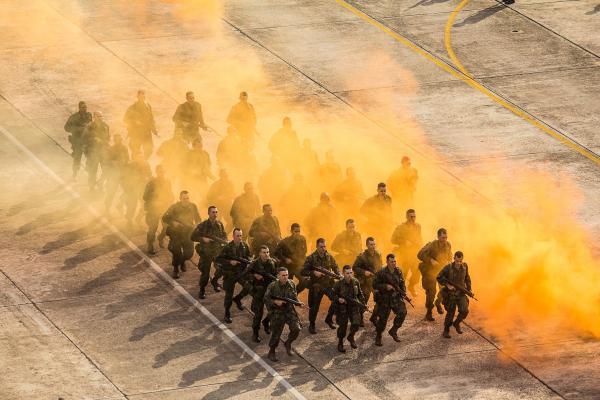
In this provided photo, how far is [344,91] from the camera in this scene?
4291 cm

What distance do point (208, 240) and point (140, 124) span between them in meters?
7.05

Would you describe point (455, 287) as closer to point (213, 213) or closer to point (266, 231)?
point (266, 231)

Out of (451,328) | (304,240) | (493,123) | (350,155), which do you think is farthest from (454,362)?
(493,123)

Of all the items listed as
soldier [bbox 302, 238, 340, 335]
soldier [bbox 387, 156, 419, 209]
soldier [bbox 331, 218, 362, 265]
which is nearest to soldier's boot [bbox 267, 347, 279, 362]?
soldier [bbox 302, 238, 340, 335]

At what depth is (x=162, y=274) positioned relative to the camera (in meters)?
31.9

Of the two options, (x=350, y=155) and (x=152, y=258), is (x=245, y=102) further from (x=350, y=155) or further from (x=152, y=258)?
(x=152, y=258)

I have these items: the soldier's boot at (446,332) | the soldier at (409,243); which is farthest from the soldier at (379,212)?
the soldier's boot at (446,332)

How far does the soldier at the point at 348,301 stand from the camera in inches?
1129

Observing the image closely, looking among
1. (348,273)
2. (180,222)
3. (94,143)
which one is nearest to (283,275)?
(348,273)

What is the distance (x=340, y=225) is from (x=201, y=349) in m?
5.60

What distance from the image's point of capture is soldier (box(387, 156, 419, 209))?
34.6m

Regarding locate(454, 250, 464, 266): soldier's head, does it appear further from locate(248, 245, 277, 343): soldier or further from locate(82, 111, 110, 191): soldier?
locate(82, 111, 110, 191): soldier

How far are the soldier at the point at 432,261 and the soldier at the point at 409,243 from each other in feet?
2.88

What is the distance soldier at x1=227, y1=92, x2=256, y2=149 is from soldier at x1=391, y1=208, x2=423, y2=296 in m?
7.30
